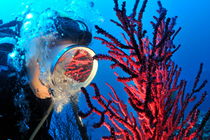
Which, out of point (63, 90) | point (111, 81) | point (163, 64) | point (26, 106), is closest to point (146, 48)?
point (163, 64)

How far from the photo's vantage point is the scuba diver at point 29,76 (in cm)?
248

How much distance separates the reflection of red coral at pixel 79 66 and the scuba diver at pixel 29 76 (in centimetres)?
34

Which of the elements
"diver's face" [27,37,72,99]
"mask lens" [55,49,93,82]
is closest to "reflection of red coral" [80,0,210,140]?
"diver's face" [27,37,72,99]

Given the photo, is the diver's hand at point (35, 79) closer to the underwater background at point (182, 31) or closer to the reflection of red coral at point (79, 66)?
the reflection of red coral at point (79, 66)

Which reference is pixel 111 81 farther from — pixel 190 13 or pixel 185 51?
pixel 190 13

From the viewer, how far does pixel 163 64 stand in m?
1.99

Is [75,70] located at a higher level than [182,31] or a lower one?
lower

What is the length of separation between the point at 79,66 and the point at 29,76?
0.97 meters

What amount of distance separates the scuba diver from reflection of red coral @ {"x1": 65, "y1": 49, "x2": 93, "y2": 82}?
337mm

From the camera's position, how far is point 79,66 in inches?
128

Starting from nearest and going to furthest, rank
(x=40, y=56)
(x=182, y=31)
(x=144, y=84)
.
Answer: (x=144, y=84) < (x=40, y=56) < (x=182, y=31)

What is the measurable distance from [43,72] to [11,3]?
62.5 m

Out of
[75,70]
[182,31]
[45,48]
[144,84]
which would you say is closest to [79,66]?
[75,70]

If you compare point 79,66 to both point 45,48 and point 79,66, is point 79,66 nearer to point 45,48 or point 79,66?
point 79,66
